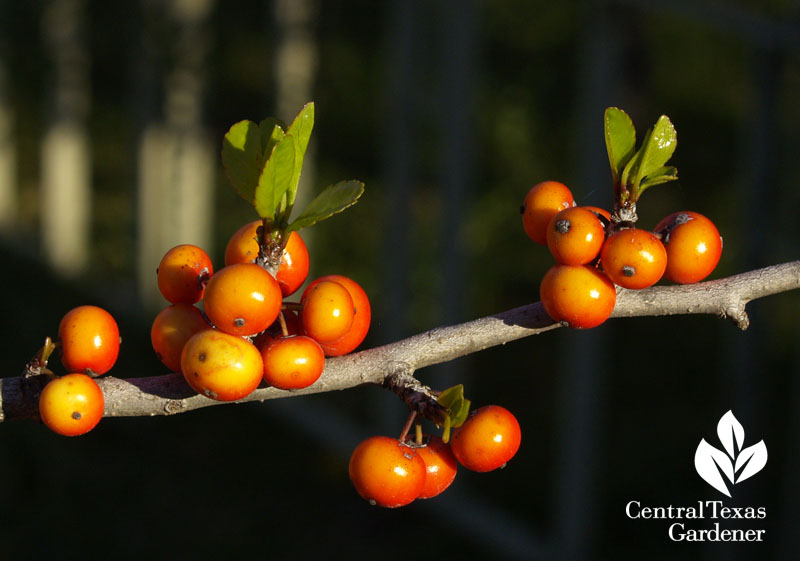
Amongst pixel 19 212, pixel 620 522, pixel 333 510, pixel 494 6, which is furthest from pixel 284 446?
pixel 19 212

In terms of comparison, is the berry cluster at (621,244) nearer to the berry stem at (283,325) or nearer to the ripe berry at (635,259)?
the ripe berry at (635,259)

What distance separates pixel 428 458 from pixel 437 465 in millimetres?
12

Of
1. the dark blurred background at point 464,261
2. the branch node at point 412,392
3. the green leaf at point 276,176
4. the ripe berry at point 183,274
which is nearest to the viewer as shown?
the green leaf at point 276,176

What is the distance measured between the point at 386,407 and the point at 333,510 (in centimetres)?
71

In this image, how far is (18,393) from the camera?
894 millimetres

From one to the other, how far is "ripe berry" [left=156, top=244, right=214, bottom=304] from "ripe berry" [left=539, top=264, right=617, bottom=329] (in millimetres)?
345

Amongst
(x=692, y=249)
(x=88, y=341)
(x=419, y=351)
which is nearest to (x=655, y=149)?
(x=692, y=249)

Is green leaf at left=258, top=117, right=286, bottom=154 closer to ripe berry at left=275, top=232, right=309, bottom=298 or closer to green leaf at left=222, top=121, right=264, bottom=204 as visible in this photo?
green leaf at left=222, top=121, right=264, bottom=204

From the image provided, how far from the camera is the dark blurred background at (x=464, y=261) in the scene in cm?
399

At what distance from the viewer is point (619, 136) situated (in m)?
0.84

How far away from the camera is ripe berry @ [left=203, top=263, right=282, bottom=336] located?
2.64ft

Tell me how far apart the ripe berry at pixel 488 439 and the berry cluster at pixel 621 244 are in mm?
111

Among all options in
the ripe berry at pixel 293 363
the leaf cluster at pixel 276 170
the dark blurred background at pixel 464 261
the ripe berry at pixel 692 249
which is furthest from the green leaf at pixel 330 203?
the dark blurred background at pixel 464 261

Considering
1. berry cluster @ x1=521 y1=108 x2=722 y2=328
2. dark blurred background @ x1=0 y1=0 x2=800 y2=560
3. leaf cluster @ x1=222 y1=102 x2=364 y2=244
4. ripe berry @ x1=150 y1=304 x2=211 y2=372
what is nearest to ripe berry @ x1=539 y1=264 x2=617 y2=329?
berry cluster @ x1=521 y1=108 x2=722 y2=328
